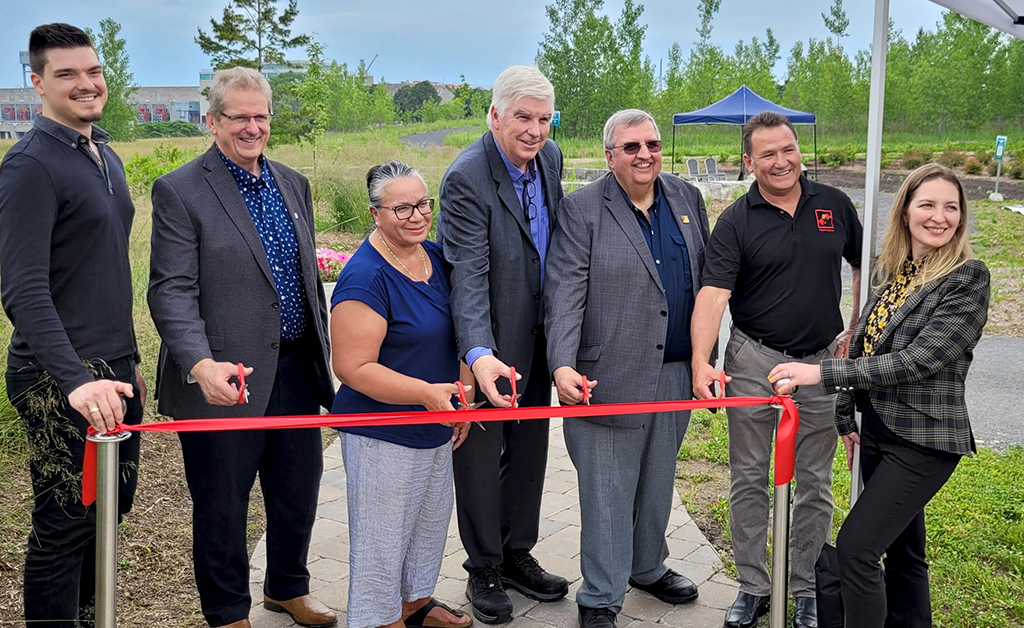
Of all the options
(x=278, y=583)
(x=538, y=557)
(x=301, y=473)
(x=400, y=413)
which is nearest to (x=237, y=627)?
(x=278, y=583)

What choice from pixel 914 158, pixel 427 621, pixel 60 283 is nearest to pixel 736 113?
pixel 914 158

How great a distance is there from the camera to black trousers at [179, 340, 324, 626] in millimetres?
3439

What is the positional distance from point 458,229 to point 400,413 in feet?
2.92

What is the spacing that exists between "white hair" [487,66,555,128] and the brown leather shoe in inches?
87.6

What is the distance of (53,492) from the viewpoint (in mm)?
3111

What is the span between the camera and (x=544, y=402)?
407 cm

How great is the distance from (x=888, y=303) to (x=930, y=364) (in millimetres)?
329

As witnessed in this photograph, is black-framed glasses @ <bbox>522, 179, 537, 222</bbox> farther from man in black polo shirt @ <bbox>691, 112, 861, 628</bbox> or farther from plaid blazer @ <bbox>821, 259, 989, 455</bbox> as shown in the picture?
plaid blazer @ <bbox>821, 259, 989, 455</bbox>

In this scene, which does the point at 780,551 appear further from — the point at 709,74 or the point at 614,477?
the point at 709,74

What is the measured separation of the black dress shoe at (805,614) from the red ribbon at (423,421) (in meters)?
1.00

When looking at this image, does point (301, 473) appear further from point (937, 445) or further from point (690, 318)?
point (937, 445)

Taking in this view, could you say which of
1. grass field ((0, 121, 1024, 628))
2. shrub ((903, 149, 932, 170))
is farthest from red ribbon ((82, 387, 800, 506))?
shrub ((903, 149, 932, 170))

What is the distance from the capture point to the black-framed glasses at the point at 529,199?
3.80m

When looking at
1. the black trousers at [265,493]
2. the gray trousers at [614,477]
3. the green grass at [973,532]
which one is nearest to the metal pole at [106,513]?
the black trousers at [265,493]
